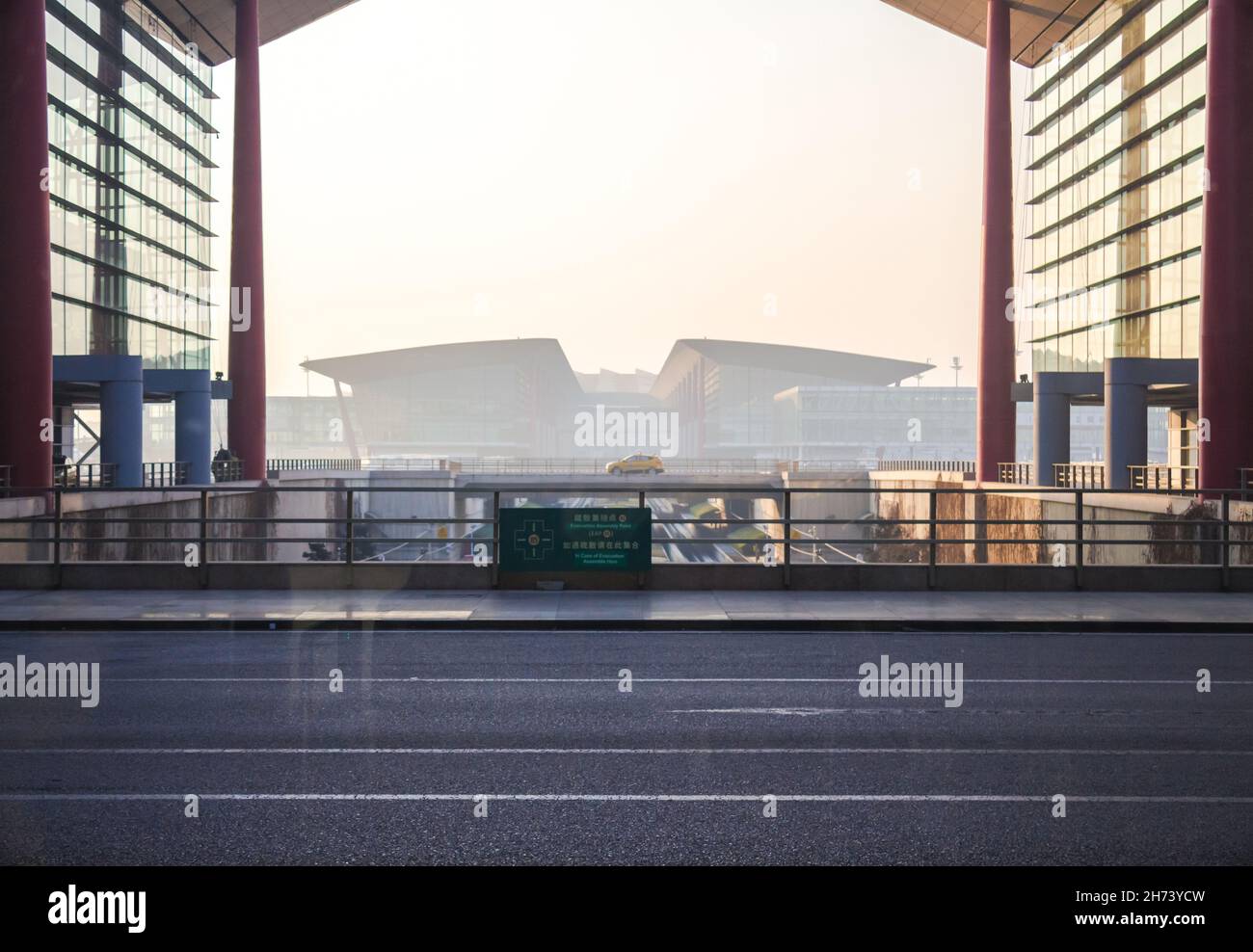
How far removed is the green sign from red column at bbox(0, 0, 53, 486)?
2274 cm

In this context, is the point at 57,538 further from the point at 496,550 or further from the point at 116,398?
the point at 116,398

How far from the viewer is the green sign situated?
1744cm

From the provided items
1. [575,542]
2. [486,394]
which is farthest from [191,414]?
[486,394]

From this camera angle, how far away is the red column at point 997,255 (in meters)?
57.4

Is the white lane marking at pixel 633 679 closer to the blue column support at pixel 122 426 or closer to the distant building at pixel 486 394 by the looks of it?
the blue column support at pixel 122 426

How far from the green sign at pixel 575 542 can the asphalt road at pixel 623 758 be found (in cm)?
459

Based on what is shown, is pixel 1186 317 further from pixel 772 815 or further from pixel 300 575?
pixel 772 815

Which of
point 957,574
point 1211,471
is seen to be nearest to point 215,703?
point 957,574

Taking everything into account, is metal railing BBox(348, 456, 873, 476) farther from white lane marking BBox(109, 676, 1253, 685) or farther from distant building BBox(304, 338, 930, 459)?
white lane marking BBox(109, 676, 1253, 685)

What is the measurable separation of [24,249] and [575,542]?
949 inches

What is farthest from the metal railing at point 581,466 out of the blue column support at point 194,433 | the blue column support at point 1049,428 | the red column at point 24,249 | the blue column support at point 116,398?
the red column at point 24,249

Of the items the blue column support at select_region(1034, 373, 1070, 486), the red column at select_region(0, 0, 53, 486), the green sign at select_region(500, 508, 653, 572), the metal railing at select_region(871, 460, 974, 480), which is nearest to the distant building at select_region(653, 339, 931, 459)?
the metal railing at select_region(871, 460, 974, 480)

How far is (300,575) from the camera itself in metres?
17.8
